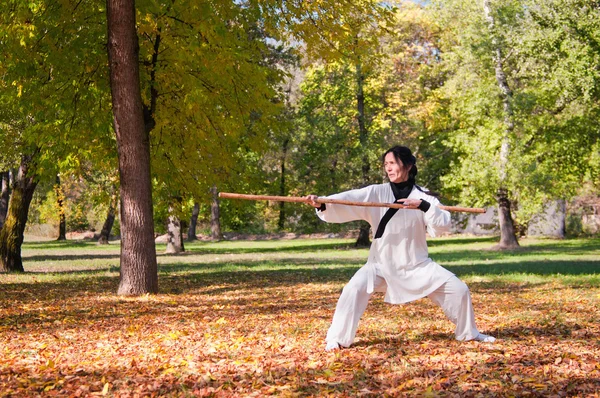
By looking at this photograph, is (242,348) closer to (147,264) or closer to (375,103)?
(147,264)

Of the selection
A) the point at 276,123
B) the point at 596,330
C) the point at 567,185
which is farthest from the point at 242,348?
the point at 567,185

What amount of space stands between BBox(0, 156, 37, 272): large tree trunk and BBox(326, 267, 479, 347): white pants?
44.4ft

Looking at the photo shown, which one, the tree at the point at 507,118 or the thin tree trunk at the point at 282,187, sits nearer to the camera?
the tree at the point at 507,118

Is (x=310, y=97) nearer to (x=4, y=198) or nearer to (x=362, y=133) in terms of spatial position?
(x=362, y=133)

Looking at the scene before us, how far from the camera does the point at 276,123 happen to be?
49.6ft

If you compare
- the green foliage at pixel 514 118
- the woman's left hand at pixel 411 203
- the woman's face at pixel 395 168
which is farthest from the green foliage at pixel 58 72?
the green foliage at pixel 514 118

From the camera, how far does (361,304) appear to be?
729cm

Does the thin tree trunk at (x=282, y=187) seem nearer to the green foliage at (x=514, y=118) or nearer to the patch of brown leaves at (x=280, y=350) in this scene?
the green foliage at (x=514, y=118)

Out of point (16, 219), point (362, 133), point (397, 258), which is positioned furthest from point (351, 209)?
point (362, 133)

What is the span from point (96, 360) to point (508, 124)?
1026 inches

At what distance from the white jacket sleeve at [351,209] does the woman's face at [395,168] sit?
27 centimetres

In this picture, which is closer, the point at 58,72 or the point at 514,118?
the point at 58,72

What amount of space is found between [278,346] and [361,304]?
3.28 feet

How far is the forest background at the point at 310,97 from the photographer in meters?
13.5
